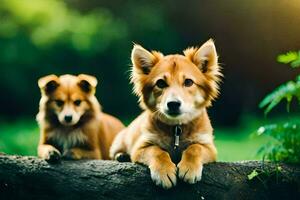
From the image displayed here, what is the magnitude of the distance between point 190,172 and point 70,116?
100cm

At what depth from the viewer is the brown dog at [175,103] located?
3518mm

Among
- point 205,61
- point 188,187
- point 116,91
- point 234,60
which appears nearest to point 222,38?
point 234,60

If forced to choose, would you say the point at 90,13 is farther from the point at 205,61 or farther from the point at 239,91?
the point at 205,61

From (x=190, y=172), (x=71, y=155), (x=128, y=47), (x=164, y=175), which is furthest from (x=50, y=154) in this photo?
(x=128, y=47)

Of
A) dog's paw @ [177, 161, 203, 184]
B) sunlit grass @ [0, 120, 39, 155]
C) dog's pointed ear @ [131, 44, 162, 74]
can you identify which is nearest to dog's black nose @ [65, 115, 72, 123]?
dog's pointed ear @ [131, 44, 162, 74]

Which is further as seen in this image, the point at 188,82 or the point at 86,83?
the point at 86,83

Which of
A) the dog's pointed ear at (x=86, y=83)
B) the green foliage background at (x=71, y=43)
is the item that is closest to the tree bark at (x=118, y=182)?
the dog's pointed ear at (x=86, y=83)

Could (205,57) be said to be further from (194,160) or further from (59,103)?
(59,103)

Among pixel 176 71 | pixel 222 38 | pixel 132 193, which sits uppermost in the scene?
pixel 222 38

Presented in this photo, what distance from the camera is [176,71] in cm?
362

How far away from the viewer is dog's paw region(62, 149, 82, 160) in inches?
151

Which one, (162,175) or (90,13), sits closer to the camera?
(162,175)

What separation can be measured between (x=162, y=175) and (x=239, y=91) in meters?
2.47

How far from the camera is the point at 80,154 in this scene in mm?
3932
